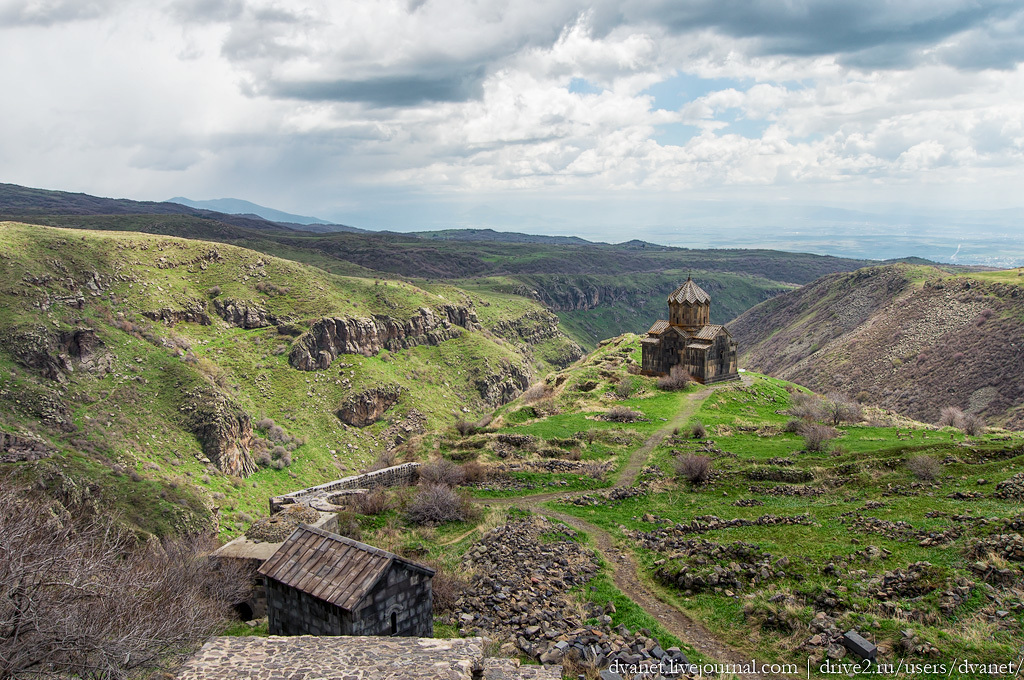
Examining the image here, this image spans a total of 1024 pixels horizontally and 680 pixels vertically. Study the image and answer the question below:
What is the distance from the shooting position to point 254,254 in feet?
296

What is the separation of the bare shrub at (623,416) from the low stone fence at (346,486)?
11.1 meters

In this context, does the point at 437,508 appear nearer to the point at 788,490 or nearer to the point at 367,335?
the point at 788,490

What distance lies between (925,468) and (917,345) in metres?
59.9

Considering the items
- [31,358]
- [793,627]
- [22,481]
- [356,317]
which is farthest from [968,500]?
[356,317]

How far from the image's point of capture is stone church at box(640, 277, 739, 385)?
4038 cm

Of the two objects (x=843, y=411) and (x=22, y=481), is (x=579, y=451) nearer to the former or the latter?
(x=843, y=411)

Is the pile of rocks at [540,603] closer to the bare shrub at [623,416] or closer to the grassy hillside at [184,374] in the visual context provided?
the bare shrub at [623,416]

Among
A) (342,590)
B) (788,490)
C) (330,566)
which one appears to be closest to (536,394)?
(788,490)

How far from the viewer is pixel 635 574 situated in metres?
15.1

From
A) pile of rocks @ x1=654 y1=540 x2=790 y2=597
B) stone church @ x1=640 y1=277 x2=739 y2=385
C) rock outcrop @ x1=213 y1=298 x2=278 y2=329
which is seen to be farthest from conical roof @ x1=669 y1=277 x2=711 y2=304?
rock outcrop @ x1=213 y1=298 x2=278 y2=329

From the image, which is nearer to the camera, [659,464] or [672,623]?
[672,623]

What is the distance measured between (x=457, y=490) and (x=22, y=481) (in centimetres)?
2388

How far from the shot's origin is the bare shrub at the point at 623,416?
31875 mm

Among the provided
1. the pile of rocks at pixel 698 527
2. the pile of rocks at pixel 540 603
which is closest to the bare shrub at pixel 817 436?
the pile of rocks at pixel 698 527
